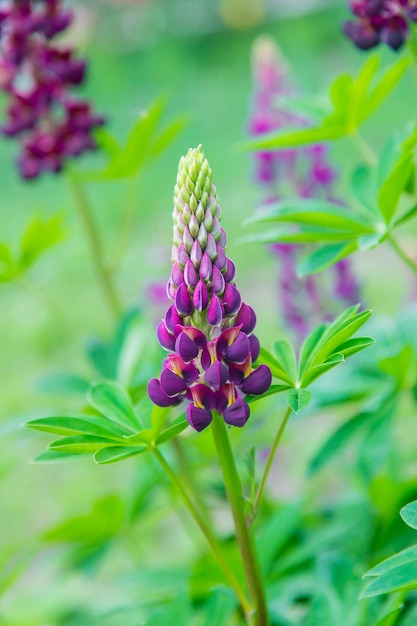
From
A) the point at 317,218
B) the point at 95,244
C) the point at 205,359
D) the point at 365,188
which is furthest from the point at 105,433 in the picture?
the point at 95,244

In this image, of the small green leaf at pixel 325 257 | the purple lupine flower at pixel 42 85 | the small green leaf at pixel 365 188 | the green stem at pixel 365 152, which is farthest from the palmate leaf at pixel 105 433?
the purple lupine flower at pixel 42 85

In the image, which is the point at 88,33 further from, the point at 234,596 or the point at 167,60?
the point at 234,596

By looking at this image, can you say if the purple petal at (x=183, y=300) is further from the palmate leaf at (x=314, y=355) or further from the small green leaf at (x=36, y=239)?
the small green leaf at (x=36, y=239)

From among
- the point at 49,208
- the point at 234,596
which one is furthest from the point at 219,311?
the point at 49,208

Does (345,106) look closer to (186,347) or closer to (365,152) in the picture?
(365,152)

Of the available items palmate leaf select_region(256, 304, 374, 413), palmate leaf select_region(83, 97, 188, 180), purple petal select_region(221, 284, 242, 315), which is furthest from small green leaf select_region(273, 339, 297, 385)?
palmate leaf select_region(83, 97, 188, 180)
